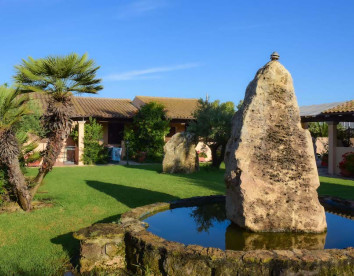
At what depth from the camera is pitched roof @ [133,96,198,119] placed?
22925 mm

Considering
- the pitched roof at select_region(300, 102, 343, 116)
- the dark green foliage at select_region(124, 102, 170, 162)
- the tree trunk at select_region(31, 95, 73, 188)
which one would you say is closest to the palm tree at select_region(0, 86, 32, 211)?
the tree trunk at select_region(31, 95, 73, 188)

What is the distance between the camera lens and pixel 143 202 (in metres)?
8.36

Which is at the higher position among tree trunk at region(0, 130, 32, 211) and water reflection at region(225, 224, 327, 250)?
tree trunk at region(0, 130, 32, 211)

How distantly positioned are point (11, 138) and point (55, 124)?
3.22 feet

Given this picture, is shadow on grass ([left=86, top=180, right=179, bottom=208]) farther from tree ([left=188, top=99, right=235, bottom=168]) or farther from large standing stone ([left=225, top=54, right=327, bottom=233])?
tree ([left=188, top=99, right=235, bottom=168])

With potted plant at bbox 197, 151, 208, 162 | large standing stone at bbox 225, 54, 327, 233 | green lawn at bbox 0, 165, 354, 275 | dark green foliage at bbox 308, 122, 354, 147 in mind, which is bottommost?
green lawn at bbox 0, 165, 354, 275

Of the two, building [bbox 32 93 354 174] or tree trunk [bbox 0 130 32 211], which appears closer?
tree trunk [bbox 0 130 32 211]

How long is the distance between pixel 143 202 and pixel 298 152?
182 inches

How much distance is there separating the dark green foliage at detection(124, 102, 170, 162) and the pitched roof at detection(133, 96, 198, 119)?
3.77ft

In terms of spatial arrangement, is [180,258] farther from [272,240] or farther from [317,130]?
[317,130]

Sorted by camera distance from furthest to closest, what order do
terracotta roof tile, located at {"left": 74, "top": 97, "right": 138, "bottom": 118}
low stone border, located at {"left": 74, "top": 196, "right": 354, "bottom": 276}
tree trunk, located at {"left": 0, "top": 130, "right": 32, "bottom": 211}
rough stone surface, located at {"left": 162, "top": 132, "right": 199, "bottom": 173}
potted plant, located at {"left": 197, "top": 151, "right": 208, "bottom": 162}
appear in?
potted plant, located at {"left": 197, "top": 151, "right": 208, "bottom": 162}
terracotta roof tile, located at {"left": 74, "top": 97, "right": 138, "bottom": 118}
rough stone surface, located at {"left": 162, "top": 132, "right": 199, "bottom": 173}
tree trunk, located at {"left": 0, "top": 130, "right": 32, "bottom": 211}
low stone border, located at {"left": 74, "top": 196, "right": 354, "bottom": 276}

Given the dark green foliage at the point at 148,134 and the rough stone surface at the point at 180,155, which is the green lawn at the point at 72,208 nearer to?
the rough stone surface at the point at 180,155

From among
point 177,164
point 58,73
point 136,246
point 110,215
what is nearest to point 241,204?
point 136,246

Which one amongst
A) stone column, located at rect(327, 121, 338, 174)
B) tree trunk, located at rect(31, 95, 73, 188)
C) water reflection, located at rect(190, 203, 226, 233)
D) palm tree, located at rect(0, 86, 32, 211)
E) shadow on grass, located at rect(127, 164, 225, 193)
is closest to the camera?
water reflection, located at rect(190, 203, 226, 233)
